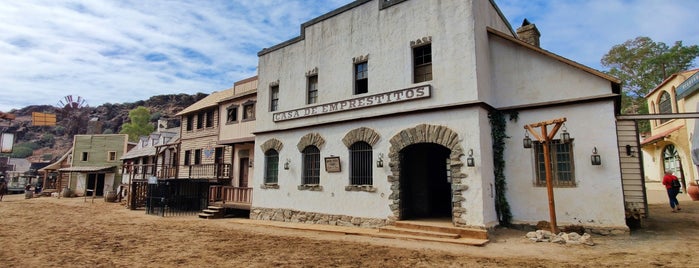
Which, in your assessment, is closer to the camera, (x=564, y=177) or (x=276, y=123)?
(x=564, y=177)

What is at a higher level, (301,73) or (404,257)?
(301,73)

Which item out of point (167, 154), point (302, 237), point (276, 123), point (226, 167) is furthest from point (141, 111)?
point (302, 237)

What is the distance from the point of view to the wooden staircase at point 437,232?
8.92 m

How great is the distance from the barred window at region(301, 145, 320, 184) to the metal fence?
7859 mm

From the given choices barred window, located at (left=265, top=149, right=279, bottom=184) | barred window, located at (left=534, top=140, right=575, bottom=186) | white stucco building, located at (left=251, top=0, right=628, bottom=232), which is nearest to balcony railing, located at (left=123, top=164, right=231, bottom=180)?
barred window, located at (left=265, top=149, right=279, bottom=184)

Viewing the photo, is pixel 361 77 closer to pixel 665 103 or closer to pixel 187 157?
pixel 187 157

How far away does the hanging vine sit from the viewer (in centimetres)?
1022

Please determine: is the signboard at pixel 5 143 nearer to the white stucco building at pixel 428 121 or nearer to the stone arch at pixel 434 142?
the white stucco building at pixel 428 121

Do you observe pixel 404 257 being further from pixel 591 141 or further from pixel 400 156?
pixel 591 141

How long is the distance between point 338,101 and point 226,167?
9.49 m

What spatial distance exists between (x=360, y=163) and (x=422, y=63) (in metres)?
3.78

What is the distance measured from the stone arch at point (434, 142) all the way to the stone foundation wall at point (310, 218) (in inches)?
35.4

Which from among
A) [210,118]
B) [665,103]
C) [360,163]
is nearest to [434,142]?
[360,163]

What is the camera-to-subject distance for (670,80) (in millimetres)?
19875
